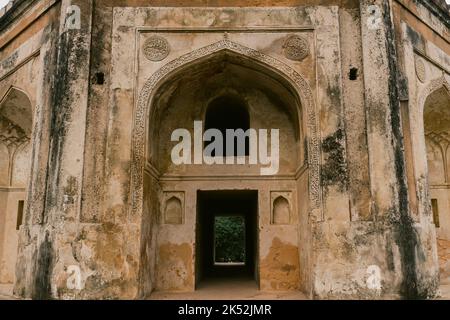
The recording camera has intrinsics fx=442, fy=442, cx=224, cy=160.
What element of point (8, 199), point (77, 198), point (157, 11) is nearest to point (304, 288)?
point (77, 198)

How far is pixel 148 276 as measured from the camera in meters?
6.98

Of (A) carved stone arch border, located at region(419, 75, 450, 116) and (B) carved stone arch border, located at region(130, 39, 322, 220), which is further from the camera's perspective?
(A) carved stone arch border, located at region(419, 75, 450, 116)

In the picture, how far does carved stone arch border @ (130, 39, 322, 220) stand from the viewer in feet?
21.6

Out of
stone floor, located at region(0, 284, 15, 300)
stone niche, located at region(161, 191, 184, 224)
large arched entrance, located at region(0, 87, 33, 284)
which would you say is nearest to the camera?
stone floor, located at region(0, 284, 15, 300)

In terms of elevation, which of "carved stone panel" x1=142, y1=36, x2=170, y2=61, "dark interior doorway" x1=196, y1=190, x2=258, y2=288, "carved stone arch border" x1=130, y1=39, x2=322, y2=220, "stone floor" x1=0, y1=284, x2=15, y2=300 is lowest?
"stone floor" x1=0, y1=284, x2=15, y2=300

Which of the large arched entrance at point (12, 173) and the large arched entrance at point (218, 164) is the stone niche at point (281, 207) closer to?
the large arched entrance at point (218, 164)

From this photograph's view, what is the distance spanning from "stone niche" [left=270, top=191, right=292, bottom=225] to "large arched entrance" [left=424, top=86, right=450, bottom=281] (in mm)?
3751

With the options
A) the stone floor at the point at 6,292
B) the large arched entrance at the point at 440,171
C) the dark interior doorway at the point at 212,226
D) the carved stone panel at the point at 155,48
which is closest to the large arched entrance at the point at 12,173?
the stone floor at the point at 6,292

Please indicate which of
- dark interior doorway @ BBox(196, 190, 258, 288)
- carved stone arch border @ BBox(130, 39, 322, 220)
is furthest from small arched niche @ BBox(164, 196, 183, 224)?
carved stone arch border @ BBox(130, 39, 322, 220)

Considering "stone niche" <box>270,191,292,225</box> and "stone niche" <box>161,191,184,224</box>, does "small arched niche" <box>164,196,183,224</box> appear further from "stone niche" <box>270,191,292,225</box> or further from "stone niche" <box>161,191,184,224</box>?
"stone niche" <box>270,191,292,225</box>

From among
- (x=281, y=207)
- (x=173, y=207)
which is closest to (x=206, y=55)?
(x=173, y=207)

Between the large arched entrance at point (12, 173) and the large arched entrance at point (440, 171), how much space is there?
8.45 m

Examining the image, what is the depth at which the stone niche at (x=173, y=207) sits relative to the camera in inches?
306

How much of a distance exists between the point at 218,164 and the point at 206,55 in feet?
6.32
